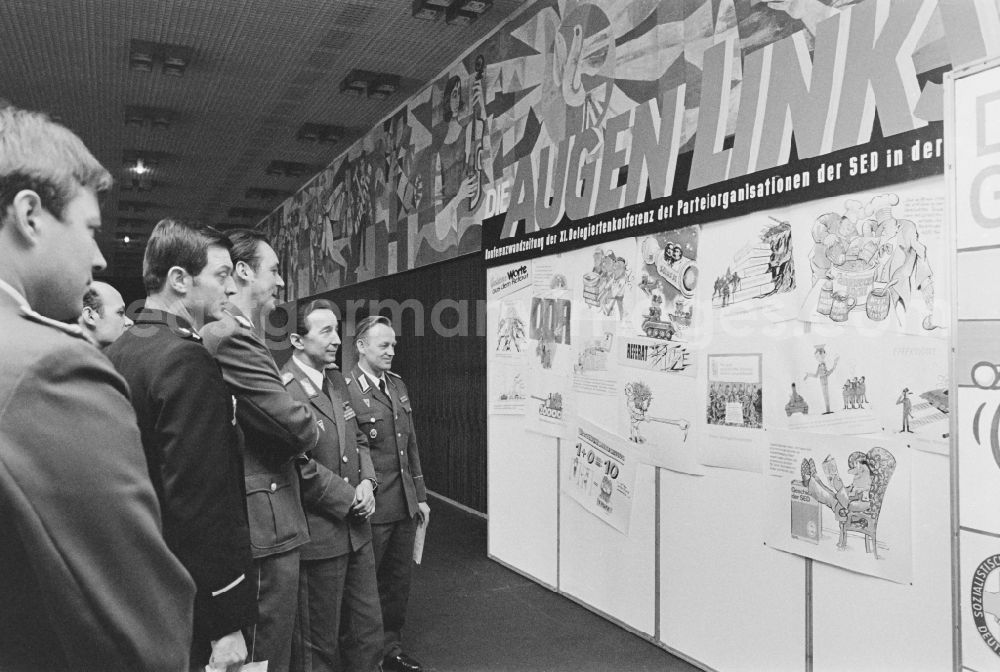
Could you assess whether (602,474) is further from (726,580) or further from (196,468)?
(196,468)

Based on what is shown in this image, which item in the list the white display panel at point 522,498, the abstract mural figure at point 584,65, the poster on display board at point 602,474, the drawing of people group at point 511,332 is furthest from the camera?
the drawing of people group at point 511,332

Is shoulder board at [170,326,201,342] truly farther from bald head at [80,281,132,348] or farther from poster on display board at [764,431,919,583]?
poster on display board at [764,431,919,583]

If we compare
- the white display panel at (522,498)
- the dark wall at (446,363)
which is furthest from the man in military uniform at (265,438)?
the dark wall at (446,363)

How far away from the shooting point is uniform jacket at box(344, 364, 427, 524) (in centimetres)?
340

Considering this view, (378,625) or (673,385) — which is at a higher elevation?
(673,385)

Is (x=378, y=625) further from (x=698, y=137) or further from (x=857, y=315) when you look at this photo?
(x=698, y=137)

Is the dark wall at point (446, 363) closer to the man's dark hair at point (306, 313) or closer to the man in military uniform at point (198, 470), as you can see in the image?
the man's dark hair at point (306, 313)

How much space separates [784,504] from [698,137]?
65.8 inches

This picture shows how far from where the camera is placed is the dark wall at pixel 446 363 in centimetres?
613

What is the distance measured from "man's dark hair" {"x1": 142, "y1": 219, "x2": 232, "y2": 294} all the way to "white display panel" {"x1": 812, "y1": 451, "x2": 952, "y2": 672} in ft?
7.64

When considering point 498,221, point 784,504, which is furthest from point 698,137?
point 498,221

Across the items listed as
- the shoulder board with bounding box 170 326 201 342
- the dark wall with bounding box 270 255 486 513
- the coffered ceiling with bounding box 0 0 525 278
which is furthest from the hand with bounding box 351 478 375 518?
the dark wall with bounding box 270 255 486 513

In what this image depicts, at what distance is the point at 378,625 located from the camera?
2.98m

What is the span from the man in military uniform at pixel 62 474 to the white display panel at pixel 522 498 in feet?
12.5
